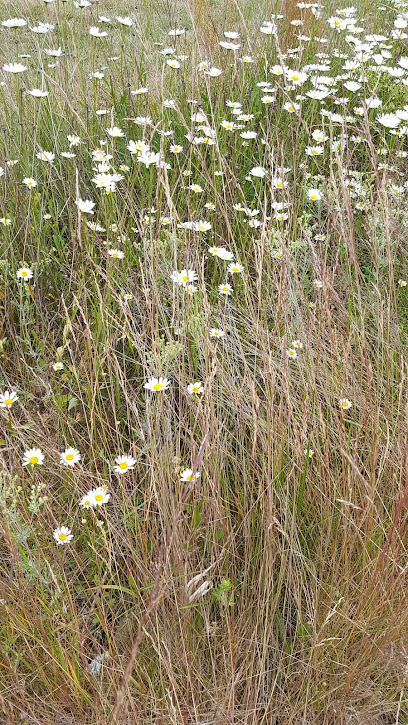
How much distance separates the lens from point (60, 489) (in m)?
1.67

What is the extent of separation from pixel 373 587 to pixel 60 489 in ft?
2.77

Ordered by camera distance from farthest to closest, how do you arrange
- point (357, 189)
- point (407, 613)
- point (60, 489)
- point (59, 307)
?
point (357, 189), point (59, 307), point (60, 489), point (407, 613)

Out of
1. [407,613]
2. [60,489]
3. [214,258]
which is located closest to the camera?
[407,613]

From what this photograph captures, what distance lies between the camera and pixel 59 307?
7.09 feet

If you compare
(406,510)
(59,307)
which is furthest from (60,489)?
(406,510)

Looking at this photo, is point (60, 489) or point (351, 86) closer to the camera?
point (60, 489)

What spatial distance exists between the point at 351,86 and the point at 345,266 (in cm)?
125

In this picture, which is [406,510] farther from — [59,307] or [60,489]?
[59,307]

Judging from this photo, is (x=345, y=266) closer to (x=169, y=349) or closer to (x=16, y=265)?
(x=169, y=349)

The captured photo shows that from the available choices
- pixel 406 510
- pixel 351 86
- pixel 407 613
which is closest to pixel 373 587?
pixel 407 613

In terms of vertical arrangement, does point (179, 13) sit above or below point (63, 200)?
above

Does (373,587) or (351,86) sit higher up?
(351,86)

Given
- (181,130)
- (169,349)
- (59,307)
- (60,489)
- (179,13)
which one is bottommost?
(60,489)

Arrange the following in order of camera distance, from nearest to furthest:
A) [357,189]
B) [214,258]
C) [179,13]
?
[214,258] → [357,189] → [179,13]
